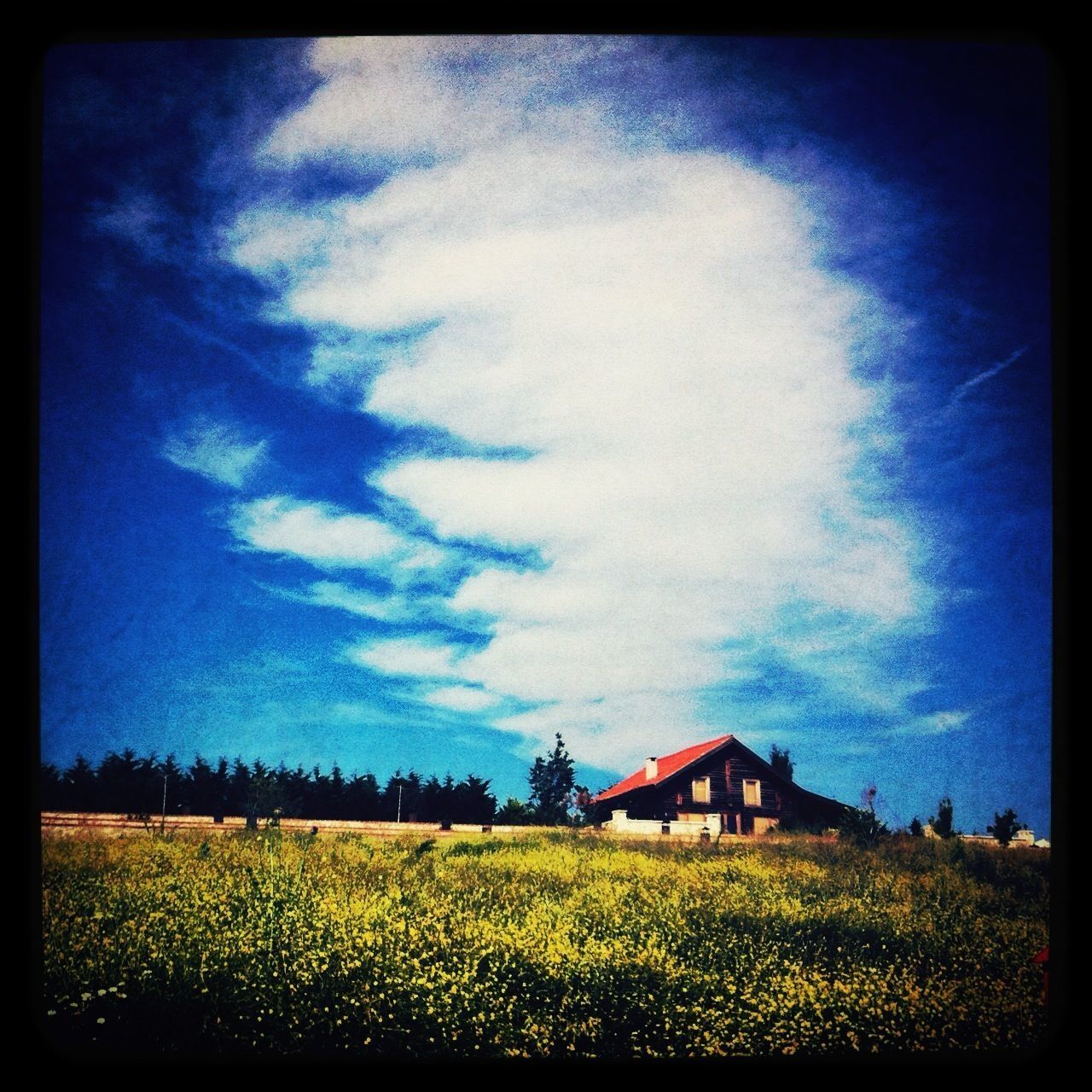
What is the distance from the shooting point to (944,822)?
571 cm

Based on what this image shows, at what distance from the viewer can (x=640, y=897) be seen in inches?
229

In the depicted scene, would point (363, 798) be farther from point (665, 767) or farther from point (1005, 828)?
point (1005, 828)

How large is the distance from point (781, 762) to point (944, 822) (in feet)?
4.38

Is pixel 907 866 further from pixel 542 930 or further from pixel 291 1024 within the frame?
pixel 291 1024

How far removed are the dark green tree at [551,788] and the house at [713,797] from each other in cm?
32

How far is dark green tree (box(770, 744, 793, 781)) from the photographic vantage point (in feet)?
19.2

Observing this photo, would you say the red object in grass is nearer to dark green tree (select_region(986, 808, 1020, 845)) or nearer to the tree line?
dark green tree (select_region(986, 808, 1020, 845))

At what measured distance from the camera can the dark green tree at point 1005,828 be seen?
218 inches

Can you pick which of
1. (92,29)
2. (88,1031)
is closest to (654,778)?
(88,1031)

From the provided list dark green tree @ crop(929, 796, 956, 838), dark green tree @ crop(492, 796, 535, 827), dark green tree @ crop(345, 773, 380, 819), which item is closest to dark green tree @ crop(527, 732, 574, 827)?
dark green tree @ crop(492, 796, 535, 827)

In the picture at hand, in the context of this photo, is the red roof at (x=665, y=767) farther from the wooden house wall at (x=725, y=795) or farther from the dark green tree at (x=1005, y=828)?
the dark green tree at (x=1005, y=828)

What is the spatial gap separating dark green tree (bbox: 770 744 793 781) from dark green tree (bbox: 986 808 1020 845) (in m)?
1.53

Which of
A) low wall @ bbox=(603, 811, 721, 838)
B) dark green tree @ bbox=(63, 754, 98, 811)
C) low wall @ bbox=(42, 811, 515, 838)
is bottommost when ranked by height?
low wall @ bbox=(603, 811, 721, 838)

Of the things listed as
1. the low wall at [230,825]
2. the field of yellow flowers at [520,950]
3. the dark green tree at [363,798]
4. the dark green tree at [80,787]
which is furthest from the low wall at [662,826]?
the dark green tree at [80,787]
